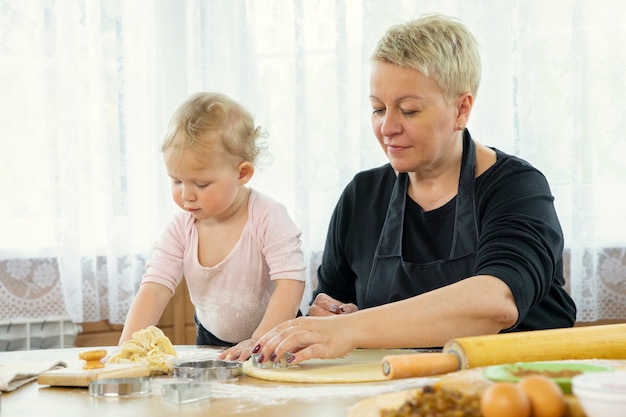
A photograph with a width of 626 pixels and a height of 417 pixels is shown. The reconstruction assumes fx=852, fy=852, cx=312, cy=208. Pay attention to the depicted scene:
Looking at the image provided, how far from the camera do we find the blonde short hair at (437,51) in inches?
68.6

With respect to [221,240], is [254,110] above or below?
above

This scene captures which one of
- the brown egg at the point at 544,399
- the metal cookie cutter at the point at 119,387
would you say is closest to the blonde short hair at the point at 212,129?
the metal cookie cutter at the point at 119,387

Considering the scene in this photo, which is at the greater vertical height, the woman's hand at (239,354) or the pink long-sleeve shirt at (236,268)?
the pink long-sleeve shirt at (236,268)

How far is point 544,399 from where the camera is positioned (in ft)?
2.86

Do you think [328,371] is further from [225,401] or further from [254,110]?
[254,110]

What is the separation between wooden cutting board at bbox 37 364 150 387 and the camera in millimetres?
1304

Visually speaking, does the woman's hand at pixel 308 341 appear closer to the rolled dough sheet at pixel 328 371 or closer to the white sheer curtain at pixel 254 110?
the rolled dough sheet at pixel 328 371

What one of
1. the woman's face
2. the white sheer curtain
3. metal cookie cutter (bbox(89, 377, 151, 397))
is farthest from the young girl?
the white sheer curtain

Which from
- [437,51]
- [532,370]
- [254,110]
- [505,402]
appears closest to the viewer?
[505,402]

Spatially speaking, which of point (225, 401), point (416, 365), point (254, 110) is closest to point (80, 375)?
point (225, 401)

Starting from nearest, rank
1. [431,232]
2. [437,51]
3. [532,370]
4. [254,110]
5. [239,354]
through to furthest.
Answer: [532,370] → [239,354] → [437,51] → [431,232] → [254,110]

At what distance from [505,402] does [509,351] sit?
452 mm

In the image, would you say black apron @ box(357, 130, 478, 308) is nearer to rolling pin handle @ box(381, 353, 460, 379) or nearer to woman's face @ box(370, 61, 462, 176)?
woman's face @ box(370, 61, 462, 176)

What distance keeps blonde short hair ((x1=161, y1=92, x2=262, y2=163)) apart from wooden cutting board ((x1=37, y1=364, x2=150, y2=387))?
608 mm
